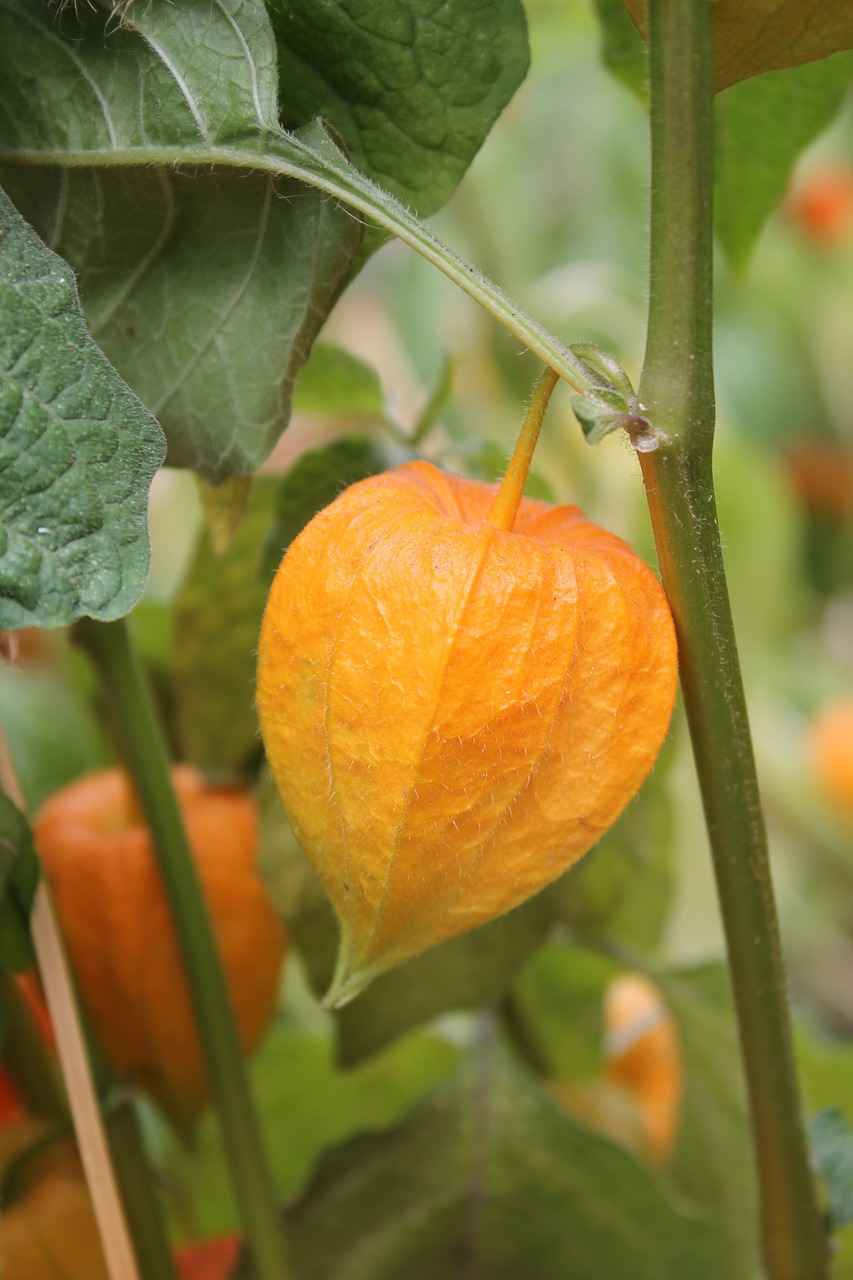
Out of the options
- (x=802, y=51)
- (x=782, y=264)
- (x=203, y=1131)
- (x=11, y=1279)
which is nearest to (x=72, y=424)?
(x=802, y=51)

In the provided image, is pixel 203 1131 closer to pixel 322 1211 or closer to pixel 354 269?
pixel 322 1211

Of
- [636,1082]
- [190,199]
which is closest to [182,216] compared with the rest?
[190,199]

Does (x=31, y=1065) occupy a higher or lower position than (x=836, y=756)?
higher

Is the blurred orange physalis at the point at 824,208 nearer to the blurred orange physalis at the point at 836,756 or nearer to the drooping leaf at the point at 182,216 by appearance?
the blurred orange physalis at the point at 836,756

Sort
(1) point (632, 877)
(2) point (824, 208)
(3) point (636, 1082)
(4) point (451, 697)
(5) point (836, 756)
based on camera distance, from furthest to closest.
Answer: (2) point (824, 208), (5) point (836, 756), (3) point (636, 1082), (1) point (632, 877), (4) point (451, 697)

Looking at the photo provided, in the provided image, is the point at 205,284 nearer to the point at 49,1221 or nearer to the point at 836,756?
the point at 49,1221

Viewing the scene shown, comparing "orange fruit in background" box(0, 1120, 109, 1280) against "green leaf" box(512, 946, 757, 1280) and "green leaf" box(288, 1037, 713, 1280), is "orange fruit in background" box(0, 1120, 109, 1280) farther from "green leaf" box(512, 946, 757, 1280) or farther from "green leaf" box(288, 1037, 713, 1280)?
"green leaf" box(512, 946, 757, 1280)

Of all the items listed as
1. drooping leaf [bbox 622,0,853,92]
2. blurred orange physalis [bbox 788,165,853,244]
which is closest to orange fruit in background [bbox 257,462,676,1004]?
drooping leaf [bbox 622,0,853,92]
